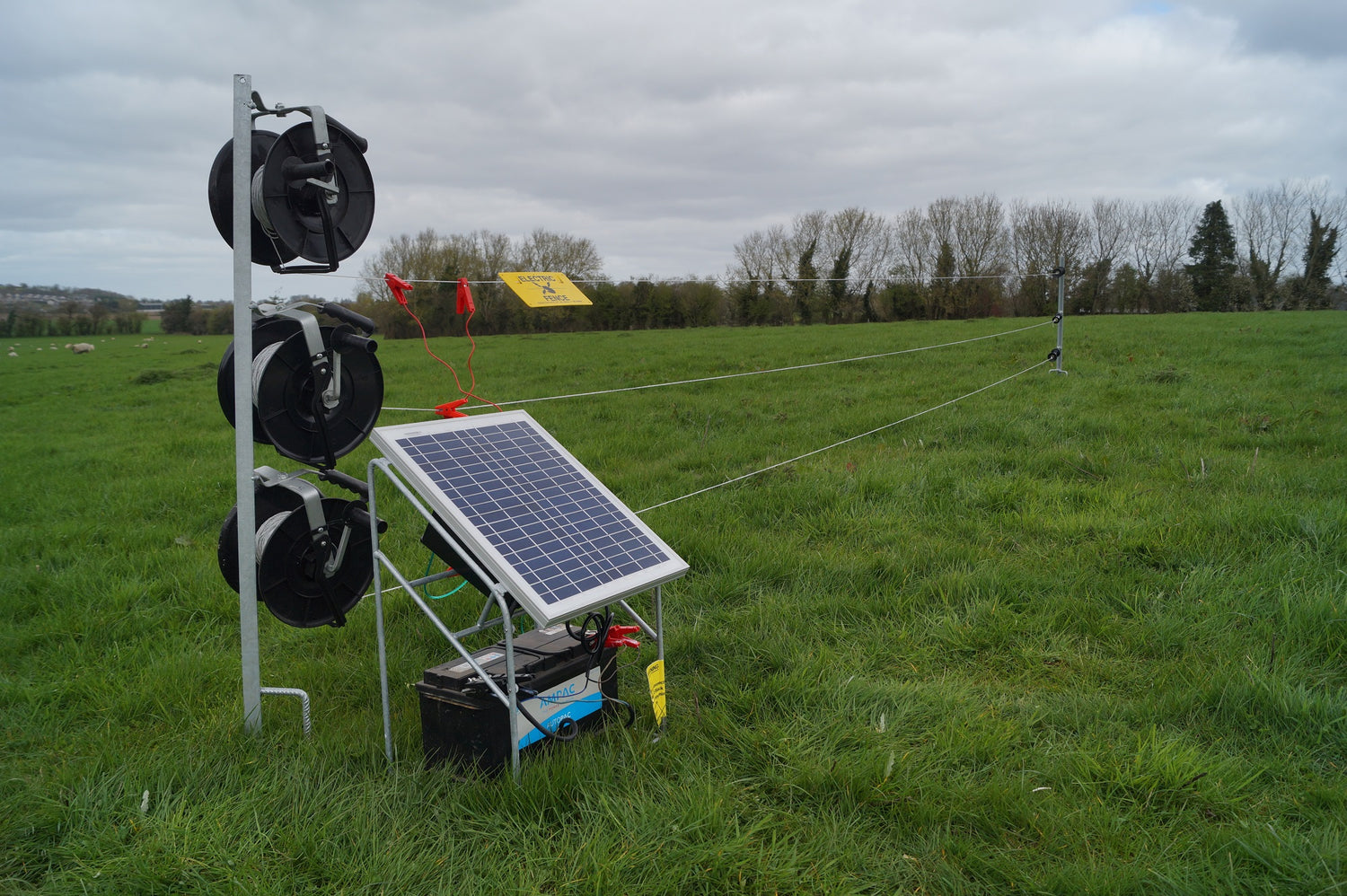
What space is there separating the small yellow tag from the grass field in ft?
0.39

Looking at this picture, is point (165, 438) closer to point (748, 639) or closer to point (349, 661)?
point (349, 661)

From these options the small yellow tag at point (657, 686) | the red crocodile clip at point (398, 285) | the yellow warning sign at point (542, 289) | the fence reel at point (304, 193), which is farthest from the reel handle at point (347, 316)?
the small yellow tag at point (657, 686)

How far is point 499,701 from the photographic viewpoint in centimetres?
263

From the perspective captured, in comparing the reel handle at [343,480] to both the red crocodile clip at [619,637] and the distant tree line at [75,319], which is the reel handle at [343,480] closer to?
the red crocodile clip at [619,637]

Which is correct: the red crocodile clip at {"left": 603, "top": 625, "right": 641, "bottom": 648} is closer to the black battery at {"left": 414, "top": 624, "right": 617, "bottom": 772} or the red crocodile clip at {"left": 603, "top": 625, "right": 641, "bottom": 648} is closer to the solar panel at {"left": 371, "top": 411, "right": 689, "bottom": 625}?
the black battery at {"left": 414, "top": 624, "right": 617, "bottom": 772}

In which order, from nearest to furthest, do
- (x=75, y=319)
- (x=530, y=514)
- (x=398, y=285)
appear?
(x=530, y=514) → (x=398, y=285) → (x=75, y=319)

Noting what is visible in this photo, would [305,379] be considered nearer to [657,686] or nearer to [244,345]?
[244,345]

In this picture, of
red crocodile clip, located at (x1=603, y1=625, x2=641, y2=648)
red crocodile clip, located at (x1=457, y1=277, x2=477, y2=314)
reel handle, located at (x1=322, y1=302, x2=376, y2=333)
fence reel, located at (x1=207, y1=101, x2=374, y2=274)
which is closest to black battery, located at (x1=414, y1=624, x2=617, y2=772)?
red crocodile clip, located at (x1=603, y1=625, x2=641, y2=648)

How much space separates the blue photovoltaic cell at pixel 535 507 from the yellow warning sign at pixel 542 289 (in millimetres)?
612

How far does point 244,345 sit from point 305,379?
29 centimetres

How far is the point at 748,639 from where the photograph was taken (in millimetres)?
3646

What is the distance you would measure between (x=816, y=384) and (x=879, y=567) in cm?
704

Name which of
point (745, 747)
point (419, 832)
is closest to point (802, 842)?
point (745, 747)

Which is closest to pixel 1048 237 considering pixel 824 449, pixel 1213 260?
pixel 1213 260
